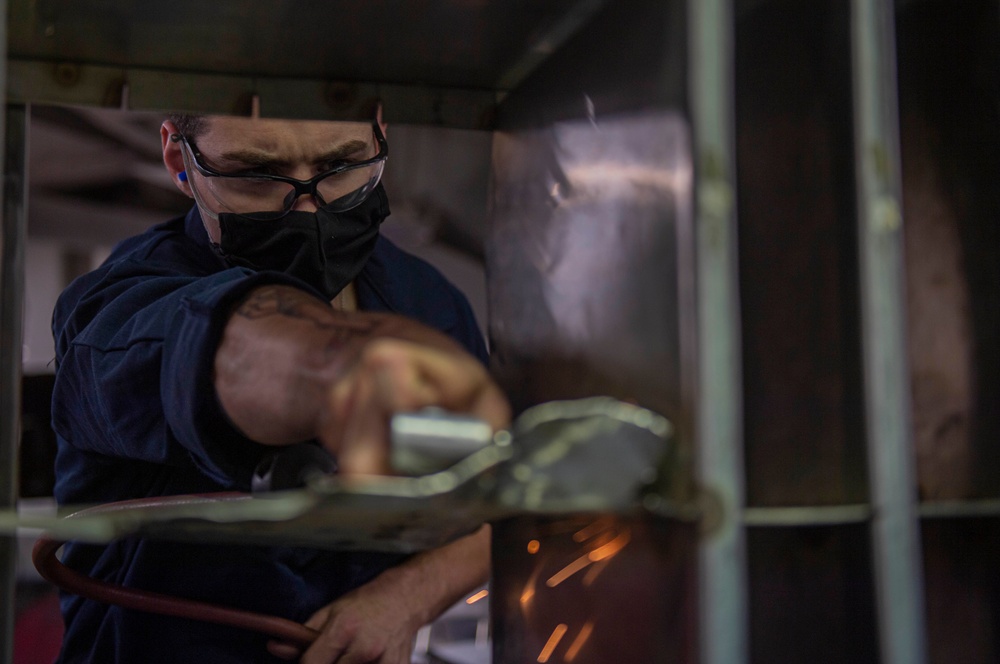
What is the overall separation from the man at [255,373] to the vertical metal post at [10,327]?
0.06 m

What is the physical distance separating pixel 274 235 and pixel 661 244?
0.57 m

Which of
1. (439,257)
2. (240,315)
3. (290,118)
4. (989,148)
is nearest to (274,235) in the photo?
(290,118)

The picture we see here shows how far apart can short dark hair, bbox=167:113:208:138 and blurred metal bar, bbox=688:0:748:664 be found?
78 centimetres

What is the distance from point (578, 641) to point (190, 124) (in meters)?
0.85

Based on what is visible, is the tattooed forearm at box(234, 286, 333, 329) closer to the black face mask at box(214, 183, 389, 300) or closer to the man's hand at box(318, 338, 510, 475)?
the man's hand at box(318, 338, 510, 475)

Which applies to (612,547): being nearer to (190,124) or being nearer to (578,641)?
(578,641)

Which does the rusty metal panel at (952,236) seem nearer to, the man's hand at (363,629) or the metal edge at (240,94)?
the metal edge at (240,94)

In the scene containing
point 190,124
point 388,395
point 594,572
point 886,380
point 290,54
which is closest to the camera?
point 388,395

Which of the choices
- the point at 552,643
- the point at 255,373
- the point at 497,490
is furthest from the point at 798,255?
the point at 552,643

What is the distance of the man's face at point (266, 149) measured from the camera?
1195mm

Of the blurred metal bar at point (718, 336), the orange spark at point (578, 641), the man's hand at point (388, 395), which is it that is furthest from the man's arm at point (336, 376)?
the orange spark at point (578, 641)

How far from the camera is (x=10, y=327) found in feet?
3.34

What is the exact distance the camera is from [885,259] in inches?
28.0

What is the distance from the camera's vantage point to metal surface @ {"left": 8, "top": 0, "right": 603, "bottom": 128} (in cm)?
103
